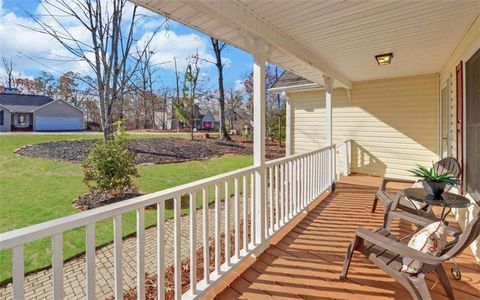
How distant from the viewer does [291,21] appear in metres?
3.01

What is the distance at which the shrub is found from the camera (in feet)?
18.9

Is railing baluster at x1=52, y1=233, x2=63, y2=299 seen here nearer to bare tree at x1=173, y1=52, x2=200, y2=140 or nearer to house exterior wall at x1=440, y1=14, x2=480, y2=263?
house exterior wall at x1=440, y1=14, x2=480, y2=263

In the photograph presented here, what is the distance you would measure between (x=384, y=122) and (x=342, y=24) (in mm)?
4628

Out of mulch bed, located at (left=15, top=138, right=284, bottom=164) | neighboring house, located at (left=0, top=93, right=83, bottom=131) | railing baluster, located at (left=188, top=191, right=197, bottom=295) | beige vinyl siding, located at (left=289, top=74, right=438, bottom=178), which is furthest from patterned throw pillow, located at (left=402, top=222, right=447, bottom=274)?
neighboring house, located at (left=0, top=93, right=83, bottom=131)

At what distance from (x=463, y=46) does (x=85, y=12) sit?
8015 millimetres

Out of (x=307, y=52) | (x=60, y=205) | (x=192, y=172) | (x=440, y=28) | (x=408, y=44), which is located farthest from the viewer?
(x=192, y=172)

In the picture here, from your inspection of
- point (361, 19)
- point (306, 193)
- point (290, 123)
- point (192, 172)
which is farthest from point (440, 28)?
point (192, 172)

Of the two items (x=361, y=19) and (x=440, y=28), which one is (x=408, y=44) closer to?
(x=440, y=28)

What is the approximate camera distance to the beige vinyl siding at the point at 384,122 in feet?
21.0

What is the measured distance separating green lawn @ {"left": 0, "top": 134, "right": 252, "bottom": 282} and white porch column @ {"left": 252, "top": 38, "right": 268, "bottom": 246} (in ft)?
8.05

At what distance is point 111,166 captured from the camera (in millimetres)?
5816

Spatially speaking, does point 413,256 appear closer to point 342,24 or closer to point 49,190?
point 342,24

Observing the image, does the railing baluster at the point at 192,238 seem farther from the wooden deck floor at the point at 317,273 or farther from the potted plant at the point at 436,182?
the potted plant at the point at 436,182

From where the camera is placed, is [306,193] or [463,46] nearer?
[463,46]
